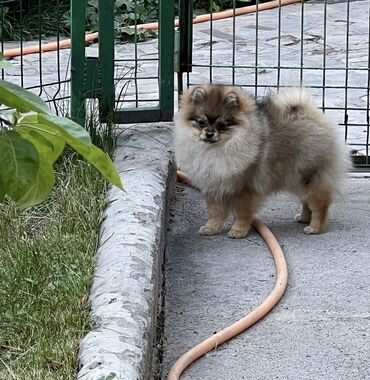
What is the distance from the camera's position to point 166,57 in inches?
221

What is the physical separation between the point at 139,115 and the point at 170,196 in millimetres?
584

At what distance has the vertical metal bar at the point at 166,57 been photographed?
18.2ft

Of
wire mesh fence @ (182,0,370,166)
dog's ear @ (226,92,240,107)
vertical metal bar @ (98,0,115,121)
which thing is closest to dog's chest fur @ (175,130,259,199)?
dog's ear @ (226,92,240,107)

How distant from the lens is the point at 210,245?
488cm

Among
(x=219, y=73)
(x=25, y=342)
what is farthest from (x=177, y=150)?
(x=219, y=73)

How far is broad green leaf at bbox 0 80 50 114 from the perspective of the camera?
1107mm

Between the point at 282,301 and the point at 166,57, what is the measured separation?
1944 mm

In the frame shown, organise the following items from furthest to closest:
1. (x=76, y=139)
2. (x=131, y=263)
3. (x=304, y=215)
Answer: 1. (x=304, y=215)
2. (x=131, y=263)
3. (x=76, y=139)

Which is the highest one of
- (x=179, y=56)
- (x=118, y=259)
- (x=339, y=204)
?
(x=179, y=56)

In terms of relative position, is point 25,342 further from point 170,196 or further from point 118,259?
point 170,196

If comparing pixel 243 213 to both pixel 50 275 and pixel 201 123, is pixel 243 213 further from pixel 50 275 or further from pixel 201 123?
pixel 50 275

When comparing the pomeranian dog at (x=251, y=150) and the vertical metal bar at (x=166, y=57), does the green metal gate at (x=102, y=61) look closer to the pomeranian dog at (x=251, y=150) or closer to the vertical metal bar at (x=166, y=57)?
the vertical metal bar at (x=166, y=57)

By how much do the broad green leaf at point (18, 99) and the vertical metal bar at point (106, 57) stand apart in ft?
14.2

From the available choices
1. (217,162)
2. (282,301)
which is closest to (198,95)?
(217,162)
